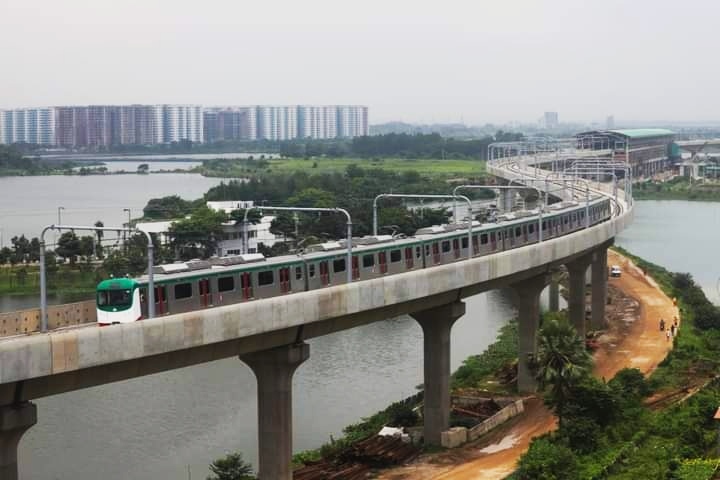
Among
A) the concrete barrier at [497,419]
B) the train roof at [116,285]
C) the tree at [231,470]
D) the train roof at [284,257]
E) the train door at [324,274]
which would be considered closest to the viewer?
the train roof at [116,285]

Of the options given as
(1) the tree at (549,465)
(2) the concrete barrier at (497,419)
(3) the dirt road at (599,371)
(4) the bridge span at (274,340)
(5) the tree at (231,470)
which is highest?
(4) the bridge span at (274,340)

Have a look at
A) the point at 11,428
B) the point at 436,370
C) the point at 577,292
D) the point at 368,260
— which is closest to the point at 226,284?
the point at 368,260

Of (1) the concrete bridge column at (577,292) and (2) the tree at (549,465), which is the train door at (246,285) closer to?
(2) the tree at (549,465)

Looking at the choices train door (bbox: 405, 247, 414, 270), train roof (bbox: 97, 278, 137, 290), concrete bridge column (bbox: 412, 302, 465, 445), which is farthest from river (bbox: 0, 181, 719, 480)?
train roof (bbox: 97, 278, 137, 290)

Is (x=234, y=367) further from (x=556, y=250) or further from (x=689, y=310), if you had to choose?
(x=689, y=310)

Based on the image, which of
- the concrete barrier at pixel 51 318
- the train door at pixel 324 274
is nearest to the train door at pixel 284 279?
the train door at pixel 324 274

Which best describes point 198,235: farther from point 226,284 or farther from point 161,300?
point 161,300
